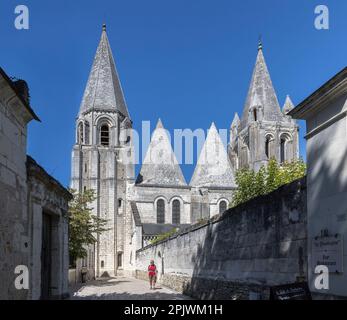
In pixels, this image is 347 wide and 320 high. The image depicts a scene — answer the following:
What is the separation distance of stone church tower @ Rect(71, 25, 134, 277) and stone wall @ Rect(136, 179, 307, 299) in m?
29.5

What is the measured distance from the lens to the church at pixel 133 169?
154ft

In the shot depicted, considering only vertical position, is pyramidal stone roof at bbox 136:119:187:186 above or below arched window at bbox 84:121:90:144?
below

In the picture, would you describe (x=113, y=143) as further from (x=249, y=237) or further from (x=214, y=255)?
(x=249, y=237)

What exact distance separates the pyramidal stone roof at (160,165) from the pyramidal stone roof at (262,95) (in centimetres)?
1076

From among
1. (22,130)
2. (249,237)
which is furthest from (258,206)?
(22,130)

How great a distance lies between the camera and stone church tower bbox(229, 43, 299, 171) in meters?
55.5

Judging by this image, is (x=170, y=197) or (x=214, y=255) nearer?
(x=214, y=255)

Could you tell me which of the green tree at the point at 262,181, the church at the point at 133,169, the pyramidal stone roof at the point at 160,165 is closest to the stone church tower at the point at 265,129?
→ the church at the point at 133,169

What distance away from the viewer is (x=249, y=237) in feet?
35.7

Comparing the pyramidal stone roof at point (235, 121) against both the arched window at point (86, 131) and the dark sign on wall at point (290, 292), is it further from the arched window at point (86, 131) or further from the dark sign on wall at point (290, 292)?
the dark sign on wall at point (290, 292)

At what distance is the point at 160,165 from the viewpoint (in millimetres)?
53250

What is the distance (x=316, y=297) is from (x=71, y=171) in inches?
1704

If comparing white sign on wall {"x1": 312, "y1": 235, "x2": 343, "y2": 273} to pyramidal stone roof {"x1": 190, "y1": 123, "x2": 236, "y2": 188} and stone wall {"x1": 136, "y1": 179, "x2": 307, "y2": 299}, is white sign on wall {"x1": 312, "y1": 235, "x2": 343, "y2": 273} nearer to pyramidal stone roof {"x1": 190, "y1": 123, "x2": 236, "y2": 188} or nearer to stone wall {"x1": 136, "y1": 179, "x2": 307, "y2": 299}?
stone wall {"x1": 136, "y1": 179, "x2": 307, "y2": 299}

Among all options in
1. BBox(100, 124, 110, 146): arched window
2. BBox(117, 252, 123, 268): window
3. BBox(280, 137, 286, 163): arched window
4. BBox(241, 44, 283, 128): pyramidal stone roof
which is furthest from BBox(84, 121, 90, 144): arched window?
BBox(280, 137, 286, 163): arched window
